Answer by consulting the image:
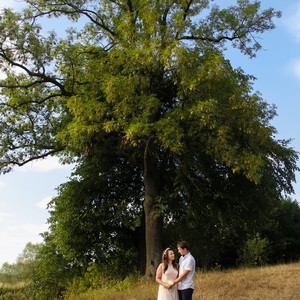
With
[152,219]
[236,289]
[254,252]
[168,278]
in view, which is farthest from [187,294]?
[254,252]

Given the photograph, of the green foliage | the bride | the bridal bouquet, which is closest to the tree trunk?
the bride

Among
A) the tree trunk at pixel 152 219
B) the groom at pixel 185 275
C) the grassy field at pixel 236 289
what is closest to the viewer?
the groom at pixel 185 275

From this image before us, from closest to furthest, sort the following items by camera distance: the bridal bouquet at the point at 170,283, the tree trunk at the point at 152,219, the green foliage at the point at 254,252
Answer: the bridal bouquet at the point at 170,283, the tree trunk at the point at 152,219, the green foliage at the point at 254,252

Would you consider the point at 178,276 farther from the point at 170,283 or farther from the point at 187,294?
the point at 187,294

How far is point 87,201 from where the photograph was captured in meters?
21.9

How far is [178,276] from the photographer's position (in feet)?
28.0

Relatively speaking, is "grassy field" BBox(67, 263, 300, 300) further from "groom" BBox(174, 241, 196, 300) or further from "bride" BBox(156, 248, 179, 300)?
"groom" BBox(174, 241, 196, 300)

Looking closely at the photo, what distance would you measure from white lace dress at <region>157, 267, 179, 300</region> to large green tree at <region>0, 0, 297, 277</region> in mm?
6313

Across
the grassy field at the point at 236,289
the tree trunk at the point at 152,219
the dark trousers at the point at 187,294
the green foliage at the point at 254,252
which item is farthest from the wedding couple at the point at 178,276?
the green foliage at the point at 254,252

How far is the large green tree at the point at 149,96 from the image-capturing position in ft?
49.4

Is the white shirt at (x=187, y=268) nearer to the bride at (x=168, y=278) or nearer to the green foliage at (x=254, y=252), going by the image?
the bride at (x=168, y=278)

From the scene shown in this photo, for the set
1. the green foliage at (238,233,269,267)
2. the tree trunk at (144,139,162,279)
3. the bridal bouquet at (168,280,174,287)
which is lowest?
the green foliage at (238,233,269,267)

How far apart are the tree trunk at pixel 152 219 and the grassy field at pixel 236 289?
1.93 m

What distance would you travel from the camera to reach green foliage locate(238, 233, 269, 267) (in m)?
35.4
